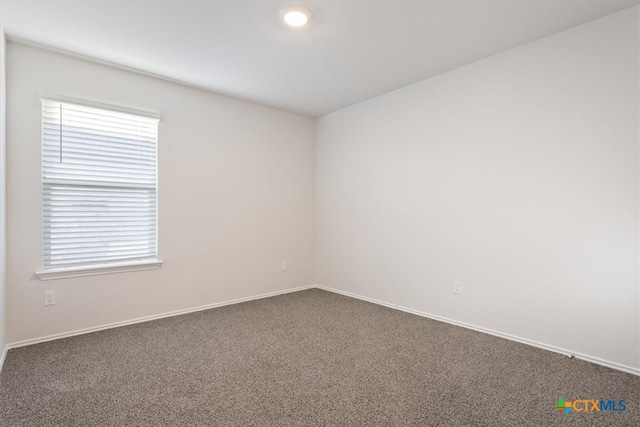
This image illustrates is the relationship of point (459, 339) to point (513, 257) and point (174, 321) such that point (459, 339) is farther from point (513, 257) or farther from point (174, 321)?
point (174, 321)

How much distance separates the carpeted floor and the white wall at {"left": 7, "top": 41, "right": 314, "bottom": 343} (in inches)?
14.2

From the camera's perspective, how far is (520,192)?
2.77 meters

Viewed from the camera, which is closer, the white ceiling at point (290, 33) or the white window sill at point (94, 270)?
the white ceiling at point (290, 33)

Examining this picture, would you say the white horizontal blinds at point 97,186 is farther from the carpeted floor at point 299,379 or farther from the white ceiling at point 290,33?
the carpeted floor at point 299,379

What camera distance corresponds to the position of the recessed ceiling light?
223cm

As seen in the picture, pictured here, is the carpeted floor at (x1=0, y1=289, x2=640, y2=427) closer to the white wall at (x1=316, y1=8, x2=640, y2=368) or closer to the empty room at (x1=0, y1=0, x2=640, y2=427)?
the empty room at (x1=0, y1=0, x2=640, y2=427)

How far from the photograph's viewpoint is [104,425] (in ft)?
5.58

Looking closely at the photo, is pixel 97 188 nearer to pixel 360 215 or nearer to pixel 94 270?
pixel 94 270

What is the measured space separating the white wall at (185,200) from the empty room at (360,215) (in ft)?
0.07

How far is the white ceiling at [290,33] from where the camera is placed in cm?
222

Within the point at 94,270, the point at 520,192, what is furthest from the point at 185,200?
the point at 520,192

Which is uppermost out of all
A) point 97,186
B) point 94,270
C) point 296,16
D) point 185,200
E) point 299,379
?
point 296,16

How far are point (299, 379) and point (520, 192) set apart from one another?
2.29 metres

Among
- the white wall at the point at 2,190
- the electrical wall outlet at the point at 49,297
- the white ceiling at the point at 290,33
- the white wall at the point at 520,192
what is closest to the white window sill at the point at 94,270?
the electrical wall outlet at the point at 49,297
